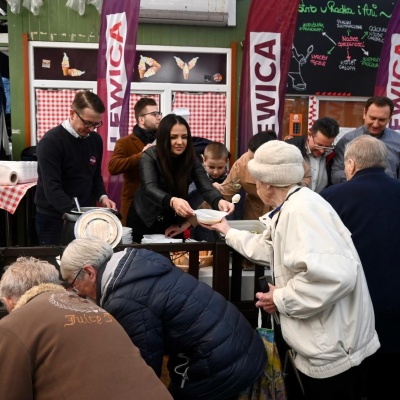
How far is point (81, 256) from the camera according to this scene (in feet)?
6.15

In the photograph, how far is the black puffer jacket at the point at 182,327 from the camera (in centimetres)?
187

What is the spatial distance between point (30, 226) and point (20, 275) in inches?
164

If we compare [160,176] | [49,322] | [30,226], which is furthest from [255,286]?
[30,226]

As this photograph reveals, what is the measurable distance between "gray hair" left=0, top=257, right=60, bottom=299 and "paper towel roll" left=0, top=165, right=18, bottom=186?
2447 mm

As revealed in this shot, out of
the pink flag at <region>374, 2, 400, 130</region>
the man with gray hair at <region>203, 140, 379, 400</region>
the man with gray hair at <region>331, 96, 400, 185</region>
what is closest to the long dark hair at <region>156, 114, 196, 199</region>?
the man with gray hair at <region>203, 140, 379, 400</region>

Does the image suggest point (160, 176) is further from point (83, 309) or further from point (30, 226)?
point (30, 226)

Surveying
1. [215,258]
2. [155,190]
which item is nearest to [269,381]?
[215,258]

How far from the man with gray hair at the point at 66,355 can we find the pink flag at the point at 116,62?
3523 mm

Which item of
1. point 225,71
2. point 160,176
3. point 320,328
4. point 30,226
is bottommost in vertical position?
point 30,226

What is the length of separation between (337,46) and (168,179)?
166 inches

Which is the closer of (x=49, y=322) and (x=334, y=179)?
(x=49, y=322)

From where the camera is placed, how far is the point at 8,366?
1.27 metres

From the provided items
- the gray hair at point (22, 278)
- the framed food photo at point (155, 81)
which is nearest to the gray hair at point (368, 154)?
the gray hair at point (22, 278)

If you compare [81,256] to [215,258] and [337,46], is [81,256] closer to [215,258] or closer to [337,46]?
[215,258]
